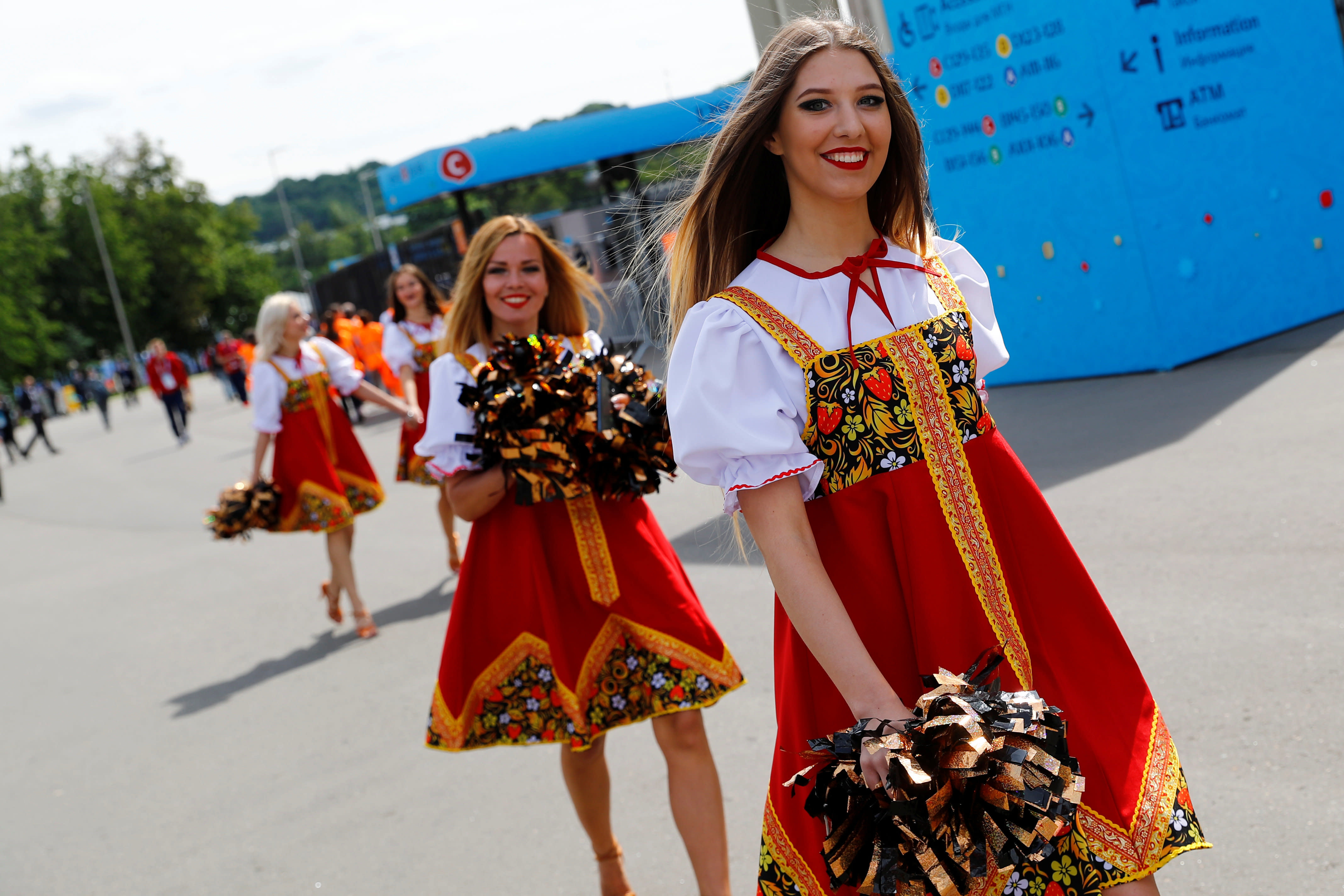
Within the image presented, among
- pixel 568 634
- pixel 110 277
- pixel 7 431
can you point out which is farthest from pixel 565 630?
pixel 110 277


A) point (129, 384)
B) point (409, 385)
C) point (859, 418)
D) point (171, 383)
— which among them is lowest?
point (859, 418)

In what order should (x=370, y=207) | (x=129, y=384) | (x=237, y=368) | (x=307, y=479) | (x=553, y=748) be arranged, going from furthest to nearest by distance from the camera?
(x=370, y=207), (x=129, y=384), (x=237, y=368), (x=307, y=479), (x=553, y=748)

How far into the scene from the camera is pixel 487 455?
3436 millimetres

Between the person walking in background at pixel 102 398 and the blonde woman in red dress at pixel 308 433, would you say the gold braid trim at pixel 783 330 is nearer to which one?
the blonde woman in red dress at pixel 308 433

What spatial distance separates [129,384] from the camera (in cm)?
4725

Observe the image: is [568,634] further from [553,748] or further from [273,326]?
[273,326]

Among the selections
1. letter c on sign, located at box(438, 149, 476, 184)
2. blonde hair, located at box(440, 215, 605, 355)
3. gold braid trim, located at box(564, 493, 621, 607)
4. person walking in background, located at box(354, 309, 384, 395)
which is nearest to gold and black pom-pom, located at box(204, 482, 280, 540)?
blonde hair, located at box(440, 215, 605, 355)

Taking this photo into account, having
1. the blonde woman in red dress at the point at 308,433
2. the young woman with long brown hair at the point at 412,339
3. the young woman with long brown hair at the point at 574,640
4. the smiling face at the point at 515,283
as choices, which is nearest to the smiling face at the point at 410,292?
the young woman with long brown hair at the point at 412,339

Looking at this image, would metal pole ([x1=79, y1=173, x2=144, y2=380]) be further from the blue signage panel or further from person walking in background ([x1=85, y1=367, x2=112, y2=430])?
the blue signage panel

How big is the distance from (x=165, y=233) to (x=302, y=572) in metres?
72.5

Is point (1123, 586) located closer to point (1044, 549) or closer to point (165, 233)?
point (1044, 549)

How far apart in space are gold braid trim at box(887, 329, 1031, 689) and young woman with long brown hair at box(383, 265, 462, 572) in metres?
6.44

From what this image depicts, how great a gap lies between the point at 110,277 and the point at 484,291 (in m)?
69.4

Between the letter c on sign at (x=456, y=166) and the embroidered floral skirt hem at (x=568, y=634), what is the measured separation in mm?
15015
